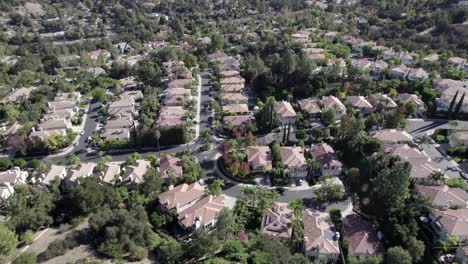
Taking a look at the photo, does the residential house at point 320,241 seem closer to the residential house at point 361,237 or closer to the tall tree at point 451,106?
the residential house at point 361,237

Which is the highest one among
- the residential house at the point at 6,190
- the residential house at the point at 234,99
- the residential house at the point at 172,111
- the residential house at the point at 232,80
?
the residential house at the point at 232,80

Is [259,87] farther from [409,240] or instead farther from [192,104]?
[409,240]

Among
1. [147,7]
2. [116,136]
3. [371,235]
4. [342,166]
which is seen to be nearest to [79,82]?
[116,136]

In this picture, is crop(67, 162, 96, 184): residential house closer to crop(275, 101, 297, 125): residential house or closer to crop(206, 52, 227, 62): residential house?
crop(275, 101, 297, 125): residential house

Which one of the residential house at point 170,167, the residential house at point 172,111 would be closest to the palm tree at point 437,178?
the residential house at point 170,167

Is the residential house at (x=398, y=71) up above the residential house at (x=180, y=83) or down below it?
above

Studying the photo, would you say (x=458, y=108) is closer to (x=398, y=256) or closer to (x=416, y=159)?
(x=416, y=159)
